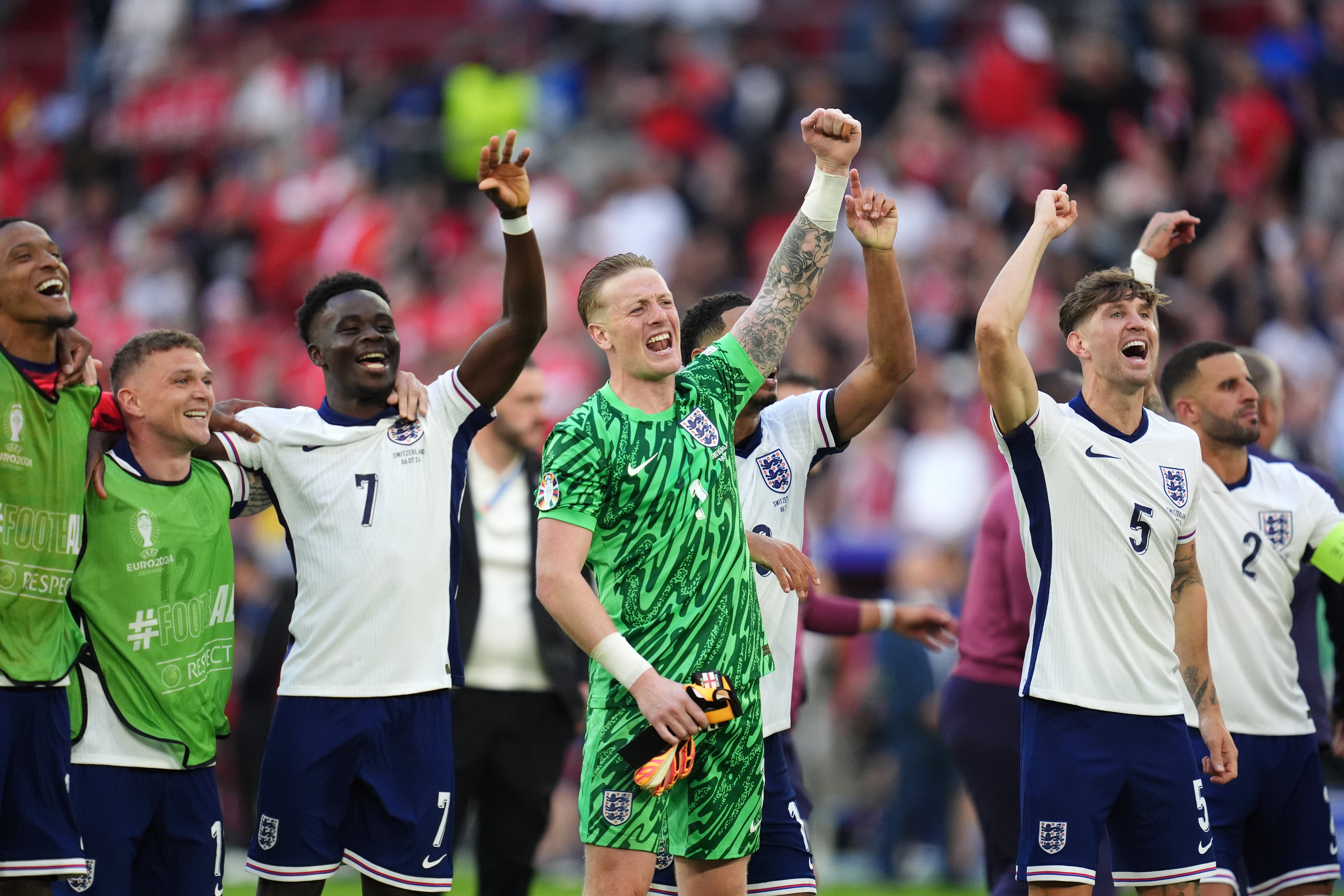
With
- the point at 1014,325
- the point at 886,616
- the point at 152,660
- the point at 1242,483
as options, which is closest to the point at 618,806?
the point at 152,660

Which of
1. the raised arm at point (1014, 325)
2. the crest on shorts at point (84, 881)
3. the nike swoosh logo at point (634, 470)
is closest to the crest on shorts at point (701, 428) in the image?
the nike swoosh logo at point (634, 470)

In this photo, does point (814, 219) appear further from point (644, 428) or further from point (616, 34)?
point (616, 34)

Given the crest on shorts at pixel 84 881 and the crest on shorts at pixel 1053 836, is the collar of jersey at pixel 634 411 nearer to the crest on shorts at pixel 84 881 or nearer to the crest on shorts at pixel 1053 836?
the crest on shorts at pixel 1053 836

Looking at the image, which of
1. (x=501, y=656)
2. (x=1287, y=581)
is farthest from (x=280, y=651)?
(x=1287, y=581)

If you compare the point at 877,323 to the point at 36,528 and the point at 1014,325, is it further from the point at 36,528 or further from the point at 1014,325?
the point at 36,528

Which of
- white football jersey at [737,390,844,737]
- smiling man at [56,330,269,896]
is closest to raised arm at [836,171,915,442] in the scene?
white football jersey at [737,390,844,737]

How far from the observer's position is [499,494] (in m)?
8.20

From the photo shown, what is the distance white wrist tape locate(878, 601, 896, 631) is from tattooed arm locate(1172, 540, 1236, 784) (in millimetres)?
1438

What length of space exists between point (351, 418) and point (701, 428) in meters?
1.51

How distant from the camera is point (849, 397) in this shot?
6352 mm

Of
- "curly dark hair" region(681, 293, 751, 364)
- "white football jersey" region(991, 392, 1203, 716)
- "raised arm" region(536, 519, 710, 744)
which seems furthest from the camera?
"curly dark hair" region(681, 293, 751, 364)

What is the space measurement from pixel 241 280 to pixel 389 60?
3713 millimetres

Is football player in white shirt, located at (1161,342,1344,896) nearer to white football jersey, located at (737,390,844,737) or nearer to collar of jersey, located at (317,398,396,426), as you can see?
white football jersey, located at (737,390,844,737)

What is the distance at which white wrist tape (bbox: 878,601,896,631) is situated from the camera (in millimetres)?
7445
